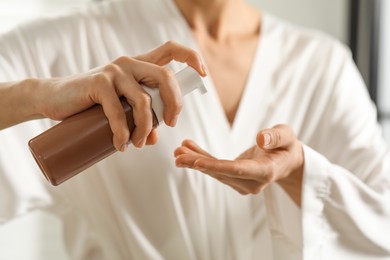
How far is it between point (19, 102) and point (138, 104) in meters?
0.12

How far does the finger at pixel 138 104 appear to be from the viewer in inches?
16.2

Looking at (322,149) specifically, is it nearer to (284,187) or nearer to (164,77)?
(284,187)

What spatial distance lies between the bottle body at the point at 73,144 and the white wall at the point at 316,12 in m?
0.96

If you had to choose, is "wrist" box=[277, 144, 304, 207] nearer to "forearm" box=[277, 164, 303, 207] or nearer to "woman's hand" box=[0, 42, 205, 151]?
"forearm" box=[277, 164, 303, 207]

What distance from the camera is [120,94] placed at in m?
0.42

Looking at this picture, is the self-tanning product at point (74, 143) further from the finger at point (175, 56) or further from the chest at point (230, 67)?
the chest at point (230, 67)

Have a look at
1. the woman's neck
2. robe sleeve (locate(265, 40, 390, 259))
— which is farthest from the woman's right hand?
the woman's neck

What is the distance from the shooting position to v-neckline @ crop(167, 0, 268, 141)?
68 centimetres

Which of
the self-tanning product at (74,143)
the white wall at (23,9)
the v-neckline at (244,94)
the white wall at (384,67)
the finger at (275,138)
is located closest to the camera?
the self-tanning product at (74,143)

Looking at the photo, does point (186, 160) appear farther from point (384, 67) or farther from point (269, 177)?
point (384, 67)

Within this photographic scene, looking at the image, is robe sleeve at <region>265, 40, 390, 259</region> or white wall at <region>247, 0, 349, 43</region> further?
white wall at <region>247, 0, 349, 43</region>

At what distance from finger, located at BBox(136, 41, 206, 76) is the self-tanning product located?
50mm

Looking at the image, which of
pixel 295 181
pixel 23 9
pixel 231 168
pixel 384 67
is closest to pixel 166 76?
pixel 231 168

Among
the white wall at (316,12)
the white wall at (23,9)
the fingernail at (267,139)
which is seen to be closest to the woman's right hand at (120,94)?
the fingernail at (267,139)
